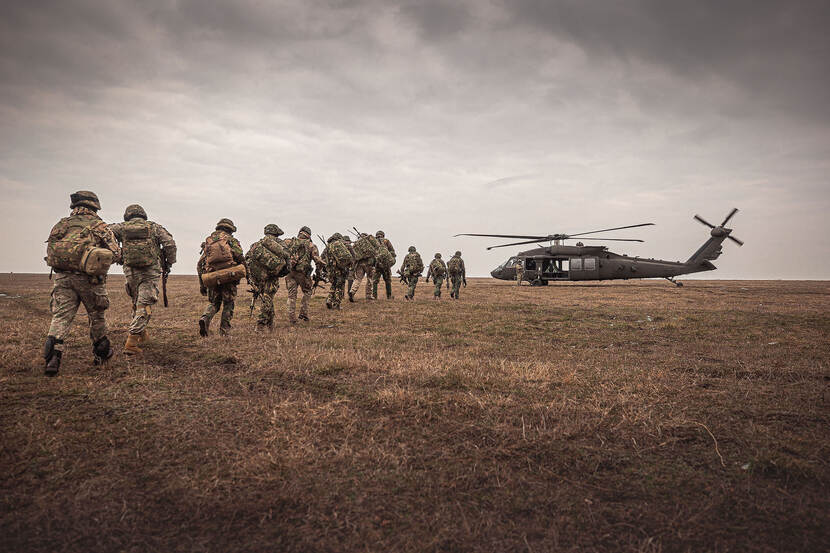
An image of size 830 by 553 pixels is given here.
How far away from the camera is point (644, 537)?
86.2 inches

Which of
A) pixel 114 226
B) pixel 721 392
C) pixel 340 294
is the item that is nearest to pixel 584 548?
pixel 721 392

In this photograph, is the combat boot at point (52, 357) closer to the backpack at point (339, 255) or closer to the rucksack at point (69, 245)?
the rucksack at point (69, 245)

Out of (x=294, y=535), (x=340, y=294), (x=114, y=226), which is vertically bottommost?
(x=294, y=535)

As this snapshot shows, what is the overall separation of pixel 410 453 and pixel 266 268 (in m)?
6.36

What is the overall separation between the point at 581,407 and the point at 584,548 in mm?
2026

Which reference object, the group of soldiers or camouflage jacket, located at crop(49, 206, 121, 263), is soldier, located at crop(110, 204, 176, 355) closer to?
the group of soldiers

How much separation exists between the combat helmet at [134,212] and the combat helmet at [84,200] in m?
1.19

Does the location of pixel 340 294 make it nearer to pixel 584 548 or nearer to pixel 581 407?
pixel 581 407

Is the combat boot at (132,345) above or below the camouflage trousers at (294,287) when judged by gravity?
below

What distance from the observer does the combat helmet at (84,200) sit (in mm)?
5414

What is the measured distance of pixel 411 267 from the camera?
636 inches

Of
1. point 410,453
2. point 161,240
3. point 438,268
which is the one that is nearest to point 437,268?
point 438,268

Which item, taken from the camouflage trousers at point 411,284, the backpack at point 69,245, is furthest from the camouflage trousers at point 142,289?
the camouflage trousers at point 411,284

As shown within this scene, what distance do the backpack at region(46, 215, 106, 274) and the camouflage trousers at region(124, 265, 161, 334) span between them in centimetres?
141
